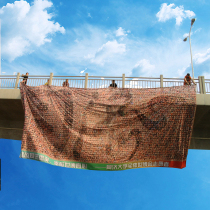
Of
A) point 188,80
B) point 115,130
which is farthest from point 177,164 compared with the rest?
point 188,80

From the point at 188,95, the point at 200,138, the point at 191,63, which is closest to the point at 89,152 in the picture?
the point at 188,95

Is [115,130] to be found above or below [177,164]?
above

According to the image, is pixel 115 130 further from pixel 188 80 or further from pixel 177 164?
pixel 188 80

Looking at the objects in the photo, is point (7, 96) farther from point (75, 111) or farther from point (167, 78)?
point (167, 78)

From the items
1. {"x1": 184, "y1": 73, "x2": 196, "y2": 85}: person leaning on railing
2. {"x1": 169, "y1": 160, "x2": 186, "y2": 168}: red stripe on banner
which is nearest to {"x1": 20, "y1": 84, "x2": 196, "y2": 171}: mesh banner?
{"x1": 169, "y1": 160, "x2": 186, "y2": 168}: red stripe on banner

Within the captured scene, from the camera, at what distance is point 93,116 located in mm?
8625

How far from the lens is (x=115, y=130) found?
8484mm

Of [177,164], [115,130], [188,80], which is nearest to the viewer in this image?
[177,164]

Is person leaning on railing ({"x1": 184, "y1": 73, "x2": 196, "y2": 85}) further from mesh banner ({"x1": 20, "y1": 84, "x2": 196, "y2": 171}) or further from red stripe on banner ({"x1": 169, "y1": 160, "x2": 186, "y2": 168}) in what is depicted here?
red stripe on banner ({"x1": 169, "y1": 160, "x2": 186, "y2": 168})

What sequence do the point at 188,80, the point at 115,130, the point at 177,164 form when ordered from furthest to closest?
the point at 188,80
the point at 115,130
the point at 177,164

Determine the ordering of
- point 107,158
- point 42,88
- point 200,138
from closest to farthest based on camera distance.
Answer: point 107,158, point 42,88, point 200,138

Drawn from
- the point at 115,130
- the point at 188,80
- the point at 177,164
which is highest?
the point at 188,80

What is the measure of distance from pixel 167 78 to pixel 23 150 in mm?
7854

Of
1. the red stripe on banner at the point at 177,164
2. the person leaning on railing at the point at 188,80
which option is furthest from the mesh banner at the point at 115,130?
the person leaning on railing at the point at 188,80
